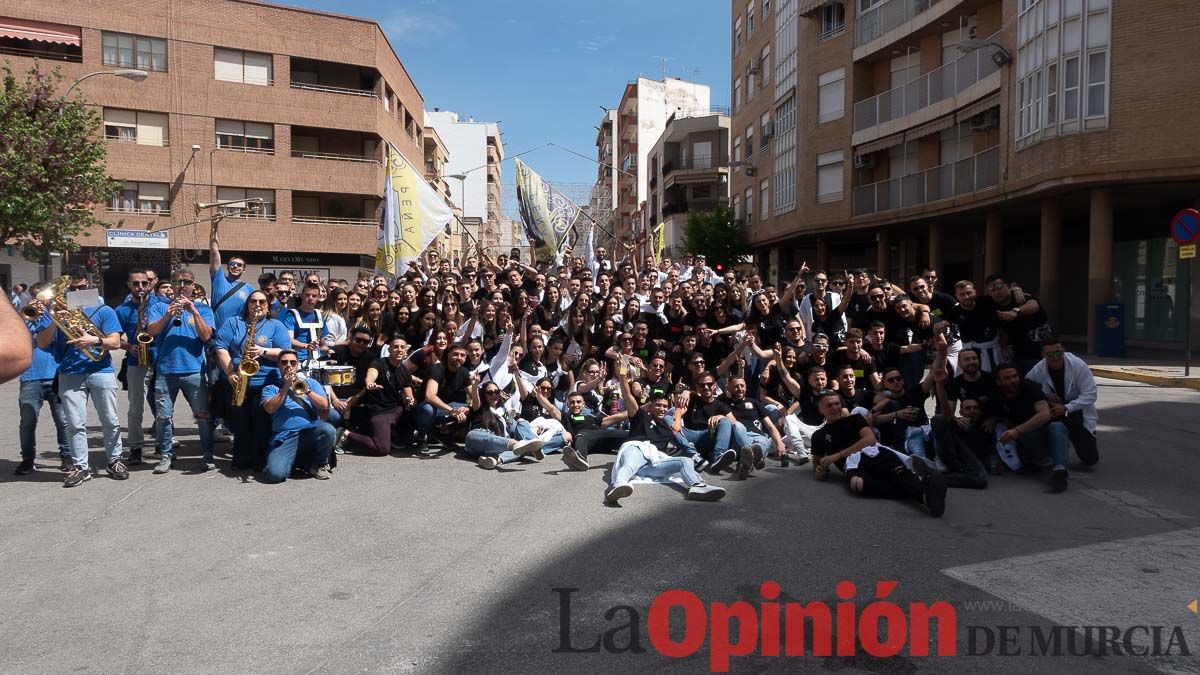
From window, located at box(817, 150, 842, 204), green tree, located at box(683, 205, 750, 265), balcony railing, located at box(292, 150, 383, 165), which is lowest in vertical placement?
green tree, located at box(683, 205, 750, 265)

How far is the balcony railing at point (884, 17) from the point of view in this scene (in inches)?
1053

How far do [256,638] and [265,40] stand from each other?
36.2 m

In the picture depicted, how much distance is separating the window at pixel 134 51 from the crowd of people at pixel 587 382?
2783cm

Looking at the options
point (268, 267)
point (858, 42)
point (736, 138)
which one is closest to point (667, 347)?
point (858, 42)

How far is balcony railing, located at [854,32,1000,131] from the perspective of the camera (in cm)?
2384

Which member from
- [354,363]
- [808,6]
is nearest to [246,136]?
[808,6]

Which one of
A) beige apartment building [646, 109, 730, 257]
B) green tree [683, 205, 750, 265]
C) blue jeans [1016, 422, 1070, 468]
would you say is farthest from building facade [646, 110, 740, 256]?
blue jeans [1016, 422, 1070, 468]

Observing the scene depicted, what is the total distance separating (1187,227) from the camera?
1440cm

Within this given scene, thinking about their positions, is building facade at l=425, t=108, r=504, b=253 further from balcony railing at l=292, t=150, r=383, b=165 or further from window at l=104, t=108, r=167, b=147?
window at l=104, t=108, r=167, b=147

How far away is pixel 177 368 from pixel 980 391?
796cm

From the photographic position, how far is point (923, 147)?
27.2m

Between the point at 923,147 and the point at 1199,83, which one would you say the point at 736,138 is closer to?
the point at 923,147

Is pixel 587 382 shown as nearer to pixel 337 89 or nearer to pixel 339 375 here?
pixel 339 375

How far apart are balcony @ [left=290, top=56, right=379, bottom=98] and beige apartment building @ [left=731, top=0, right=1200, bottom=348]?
18.6 meters
